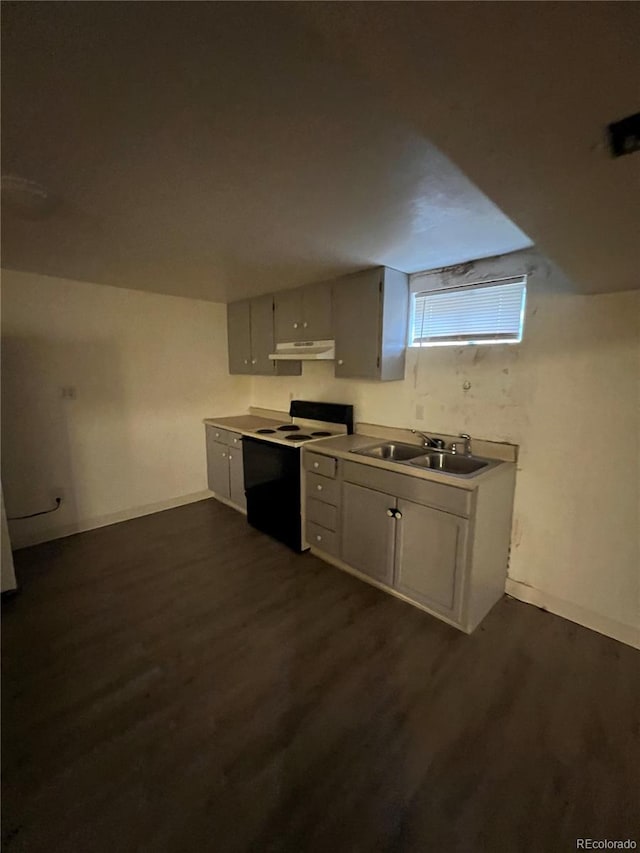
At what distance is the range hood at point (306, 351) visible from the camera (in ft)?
9.50

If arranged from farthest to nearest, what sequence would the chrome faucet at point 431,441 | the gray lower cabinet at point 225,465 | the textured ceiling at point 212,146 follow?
the gray lower cabinet at point 225,465
the chrome faucet at point 431,441
the textured ceiling at point 212,146

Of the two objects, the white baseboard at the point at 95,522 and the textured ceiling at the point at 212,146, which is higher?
the textured ceiling at the point at 212,146

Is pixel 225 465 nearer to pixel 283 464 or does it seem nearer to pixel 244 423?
pixel 244 423

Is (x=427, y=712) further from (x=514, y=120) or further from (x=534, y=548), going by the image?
(x=514, y=120)

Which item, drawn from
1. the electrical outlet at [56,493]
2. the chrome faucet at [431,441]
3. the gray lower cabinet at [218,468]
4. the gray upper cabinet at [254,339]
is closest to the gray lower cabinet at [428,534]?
the chrome faucet at [431,441]

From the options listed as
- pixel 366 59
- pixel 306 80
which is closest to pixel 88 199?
pixel 306 80

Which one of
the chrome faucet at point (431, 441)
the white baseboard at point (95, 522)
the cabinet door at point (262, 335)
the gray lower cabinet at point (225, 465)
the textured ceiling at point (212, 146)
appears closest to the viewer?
the textured ceiling at point (212, 146)

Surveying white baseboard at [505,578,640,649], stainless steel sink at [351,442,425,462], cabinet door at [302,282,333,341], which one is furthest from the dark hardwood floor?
cabinet door at [302,282,333,341]

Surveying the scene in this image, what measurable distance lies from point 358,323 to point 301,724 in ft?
7.93

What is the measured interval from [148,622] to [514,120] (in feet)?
8.91

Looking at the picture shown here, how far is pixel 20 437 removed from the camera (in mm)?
2904

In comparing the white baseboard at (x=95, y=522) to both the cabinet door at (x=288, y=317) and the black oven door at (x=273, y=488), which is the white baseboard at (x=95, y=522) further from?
the cabinet door at (x=288, y=317)

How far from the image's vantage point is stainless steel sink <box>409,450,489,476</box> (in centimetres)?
238

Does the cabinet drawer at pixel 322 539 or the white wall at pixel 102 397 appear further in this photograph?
the white wall at pixel 102 397
